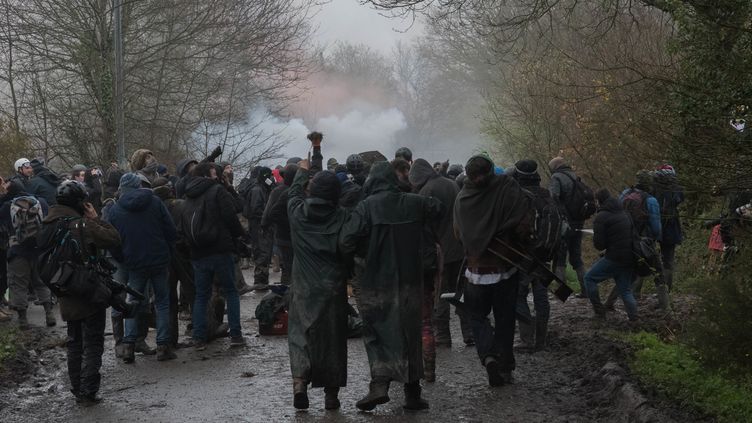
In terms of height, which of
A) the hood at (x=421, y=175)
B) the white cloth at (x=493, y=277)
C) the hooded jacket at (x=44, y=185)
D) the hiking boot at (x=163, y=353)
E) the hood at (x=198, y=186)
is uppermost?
the hooded jacket at (x=44, y=185)

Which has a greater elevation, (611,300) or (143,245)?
(143,245)

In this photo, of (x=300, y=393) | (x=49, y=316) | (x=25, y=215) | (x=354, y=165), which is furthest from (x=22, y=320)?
(x=300, y=393)

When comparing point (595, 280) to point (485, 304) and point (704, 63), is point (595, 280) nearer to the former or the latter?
point (485, 304)

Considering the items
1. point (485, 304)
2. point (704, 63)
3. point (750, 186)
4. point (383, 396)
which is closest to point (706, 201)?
point (750, 186)

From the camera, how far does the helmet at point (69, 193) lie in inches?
340

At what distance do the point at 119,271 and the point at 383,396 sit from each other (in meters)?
3.92

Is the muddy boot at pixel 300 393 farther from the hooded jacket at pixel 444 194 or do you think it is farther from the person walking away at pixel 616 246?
the person walking away at pixel 616 246

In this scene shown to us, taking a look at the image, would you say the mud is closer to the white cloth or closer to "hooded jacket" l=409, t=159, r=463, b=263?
the white cloth

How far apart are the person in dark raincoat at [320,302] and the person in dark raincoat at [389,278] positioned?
0.54 ft

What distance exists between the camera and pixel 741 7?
7473mm

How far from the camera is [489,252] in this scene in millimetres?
8633

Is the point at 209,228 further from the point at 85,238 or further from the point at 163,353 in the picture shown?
the point at 85,238

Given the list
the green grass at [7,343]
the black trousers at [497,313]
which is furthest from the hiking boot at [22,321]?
the black trousers at [497,313]

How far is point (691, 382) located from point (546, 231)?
2.07 meters
